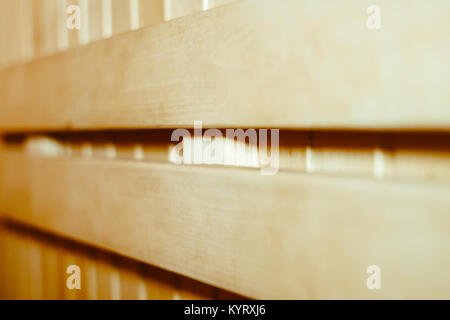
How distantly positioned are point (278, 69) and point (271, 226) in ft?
0.61

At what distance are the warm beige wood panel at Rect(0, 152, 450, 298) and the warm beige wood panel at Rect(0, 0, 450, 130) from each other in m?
0.07

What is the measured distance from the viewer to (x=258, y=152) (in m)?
0.58

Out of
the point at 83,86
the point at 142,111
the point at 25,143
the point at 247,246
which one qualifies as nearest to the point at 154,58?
the point at 142,111

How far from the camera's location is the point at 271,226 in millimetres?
504

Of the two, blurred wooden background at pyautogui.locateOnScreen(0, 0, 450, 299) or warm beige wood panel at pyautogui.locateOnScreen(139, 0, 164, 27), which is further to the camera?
warm beige wood panel at pyautogui.locateOnScreen(139, 0, 164, 27)

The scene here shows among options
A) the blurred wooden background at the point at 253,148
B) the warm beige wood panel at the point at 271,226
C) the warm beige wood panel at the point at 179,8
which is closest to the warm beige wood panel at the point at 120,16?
the blurred wooden background at the point at 253,148

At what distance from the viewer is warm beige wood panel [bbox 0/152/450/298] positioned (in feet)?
1.31

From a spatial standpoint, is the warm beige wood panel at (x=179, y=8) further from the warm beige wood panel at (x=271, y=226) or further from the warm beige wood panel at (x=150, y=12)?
the warm beige wood panel at (x=271, y=226)

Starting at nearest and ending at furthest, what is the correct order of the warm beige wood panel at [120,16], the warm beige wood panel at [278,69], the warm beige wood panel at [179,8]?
1. the warm beige wood panel at [278,69]
2. the warm beige wood panel at [179,8]
3. the warm beige wood panel at [120,16]

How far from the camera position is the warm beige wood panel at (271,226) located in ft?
1.31

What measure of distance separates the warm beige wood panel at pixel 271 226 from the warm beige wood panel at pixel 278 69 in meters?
0.07

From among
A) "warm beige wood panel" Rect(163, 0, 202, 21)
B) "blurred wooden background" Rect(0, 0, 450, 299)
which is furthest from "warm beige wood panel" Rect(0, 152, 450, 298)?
"warm beige wood panel" Rect(163, 0, 202, 21)

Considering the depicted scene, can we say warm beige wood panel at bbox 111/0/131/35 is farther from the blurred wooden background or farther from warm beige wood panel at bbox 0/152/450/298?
warm beige wood panel at bbox 0/152/450/298

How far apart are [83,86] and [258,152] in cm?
40
